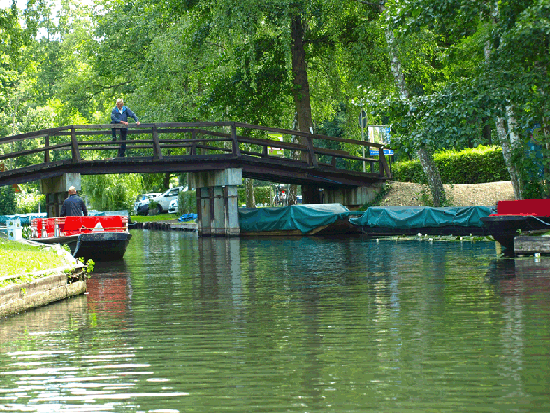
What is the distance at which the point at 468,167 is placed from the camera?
38625 millimetres

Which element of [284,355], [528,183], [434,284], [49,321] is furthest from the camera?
[528,183]

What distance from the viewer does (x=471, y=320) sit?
9.33m

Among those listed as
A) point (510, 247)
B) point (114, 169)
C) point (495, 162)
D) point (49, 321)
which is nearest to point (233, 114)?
point (114, 169)

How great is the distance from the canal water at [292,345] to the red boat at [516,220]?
11.3 feet

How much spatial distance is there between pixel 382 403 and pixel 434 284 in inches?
303

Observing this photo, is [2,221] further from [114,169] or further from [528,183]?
[528,183]

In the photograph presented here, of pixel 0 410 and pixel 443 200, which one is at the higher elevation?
pixel 443 200

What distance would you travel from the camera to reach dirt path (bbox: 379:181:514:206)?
110 feet

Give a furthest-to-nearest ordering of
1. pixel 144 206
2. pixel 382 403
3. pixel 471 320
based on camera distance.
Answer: pixel 144 206, pixel 471 320, pixel 382 403

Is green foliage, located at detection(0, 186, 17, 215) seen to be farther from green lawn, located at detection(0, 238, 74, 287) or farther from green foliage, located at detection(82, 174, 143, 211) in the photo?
green lawn, located at detection(0, 238, 74, 287)

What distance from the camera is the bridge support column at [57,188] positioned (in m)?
31.1

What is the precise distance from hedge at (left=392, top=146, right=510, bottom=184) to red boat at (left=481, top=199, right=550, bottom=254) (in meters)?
17.1

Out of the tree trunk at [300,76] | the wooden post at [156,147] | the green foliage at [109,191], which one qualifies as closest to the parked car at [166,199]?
the green foliage at [109,191]

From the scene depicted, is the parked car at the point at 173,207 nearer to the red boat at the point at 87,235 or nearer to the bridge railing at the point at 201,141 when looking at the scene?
the bridge railing at the point at 201,141
